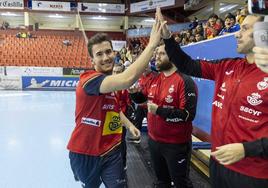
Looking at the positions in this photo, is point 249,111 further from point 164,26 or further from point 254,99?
point 164,26

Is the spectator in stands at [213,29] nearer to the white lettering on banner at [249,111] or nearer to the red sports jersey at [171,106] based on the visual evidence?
the red sports jersey at [171,106]

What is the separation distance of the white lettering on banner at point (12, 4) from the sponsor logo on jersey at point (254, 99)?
22712 mm

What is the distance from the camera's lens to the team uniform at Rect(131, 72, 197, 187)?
8.89 ft

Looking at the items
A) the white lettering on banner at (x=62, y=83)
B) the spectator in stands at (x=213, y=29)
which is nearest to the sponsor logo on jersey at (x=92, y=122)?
the spectator in stands at (x=213, y=29)

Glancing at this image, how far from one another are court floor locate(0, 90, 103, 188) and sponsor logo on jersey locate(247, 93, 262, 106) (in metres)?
2.77

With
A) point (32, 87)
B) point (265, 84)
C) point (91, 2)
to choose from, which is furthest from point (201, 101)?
point (91, 2)

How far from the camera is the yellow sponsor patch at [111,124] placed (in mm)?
2357

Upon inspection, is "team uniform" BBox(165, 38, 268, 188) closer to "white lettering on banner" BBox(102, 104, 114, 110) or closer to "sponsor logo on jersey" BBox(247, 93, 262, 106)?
"sponsor logo on jersey" BBox(247, 93, 262, 106)

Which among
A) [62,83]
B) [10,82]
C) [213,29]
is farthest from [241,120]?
[10,82]

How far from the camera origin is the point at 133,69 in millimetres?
1924

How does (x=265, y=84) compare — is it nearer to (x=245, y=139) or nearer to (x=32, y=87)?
(x=245, y=139)

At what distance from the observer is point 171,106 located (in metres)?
2.80

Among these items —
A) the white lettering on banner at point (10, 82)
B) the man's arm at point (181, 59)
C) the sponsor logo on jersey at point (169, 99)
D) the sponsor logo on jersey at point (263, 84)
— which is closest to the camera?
the sponsor logo on jersey at point (263, 84)

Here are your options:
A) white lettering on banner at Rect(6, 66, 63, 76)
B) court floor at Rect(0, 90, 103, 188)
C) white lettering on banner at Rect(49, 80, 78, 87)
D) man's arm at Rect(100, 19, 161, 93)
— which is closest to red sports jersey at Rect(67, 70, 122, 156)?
man's arm at Rect(100, 19, 161, 93)
